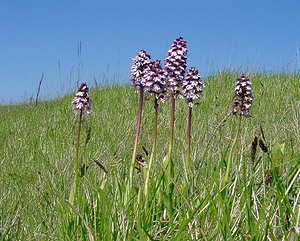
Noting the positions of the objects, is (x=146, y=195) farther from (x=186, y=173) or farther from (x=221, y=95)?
(x=221, y=95)

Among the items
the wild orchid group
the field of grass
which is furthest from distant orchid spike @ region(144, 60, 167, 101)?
the field of grass

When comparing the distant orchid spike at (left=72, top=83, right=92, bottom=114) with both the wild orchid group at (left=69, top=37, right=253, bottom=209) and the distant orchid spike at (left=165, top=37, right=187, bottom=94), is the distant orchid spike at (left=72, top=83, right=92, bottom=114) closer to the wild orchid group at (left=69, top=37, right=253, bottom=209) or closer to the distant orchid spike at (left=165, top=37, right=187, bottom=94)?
the wild orchid group at (left=69, top=37, right=253, bottom=209)

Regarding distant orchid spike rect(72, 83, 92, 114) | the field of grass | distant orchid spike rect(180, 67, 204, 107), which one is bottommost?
the field of grass

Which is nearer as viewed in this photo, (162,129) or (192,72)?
(192,72)

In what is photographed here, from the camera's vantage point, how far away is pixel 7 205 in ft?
7.75

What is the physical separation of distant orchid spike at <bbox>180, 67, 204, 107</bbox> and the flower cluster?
0.74ft

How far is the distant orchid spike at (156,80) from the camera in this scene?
6.41ft

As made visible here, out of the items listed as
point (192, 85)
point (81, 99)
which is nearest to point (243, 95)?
point (192, 85)

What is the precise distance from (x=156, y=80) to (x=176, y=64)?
0.12m

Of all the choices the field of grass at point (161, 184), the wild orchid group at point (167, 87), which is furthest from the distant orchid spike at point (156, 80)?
the field of grass at point (161, 184)

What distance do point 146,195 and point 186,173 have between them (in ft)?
0.67

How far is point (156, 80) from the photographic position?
195 centimetres

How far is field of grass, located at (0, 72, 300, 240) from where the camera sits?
1553mm

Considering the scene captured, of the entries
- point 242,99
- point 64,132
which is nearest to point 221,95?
point 64,132
